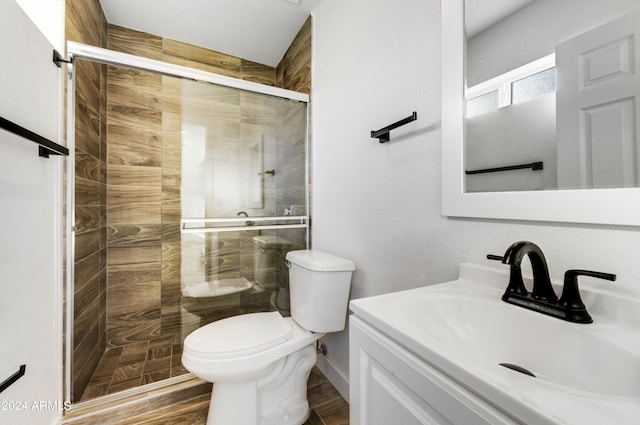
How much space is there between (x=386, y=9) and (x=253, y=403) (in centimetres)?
185

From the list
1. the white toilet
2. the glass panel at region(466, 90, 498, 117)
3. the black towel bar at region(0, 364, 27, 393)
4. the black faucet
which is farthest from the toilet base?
the glass panel at region(466, 90, 498, 117)

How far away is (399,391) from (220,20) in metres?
2.35

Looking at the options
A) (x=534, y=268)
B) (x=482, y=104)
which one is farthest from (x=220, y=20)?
(x=534, y=268)

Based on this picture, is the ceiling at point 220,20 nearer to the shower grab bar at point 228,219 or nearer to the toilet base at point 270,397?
the shower grab bar at point 228,219

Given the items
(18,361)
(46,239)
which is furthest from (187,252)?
(18,361)

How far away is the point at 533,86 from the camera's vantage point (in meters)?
0.71

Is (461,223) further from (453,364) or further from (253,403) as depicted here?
(253,403)

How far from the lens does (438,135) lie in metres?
0.92

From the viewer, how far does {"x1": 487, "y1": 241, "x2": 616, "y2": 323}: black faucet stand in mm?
533

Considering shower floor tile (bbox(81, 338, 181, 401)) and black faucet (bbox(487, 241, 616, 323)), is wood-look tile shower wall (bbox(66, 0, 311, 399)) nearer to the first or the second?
shower floor tile (bbox(81, 338, 181, 401))

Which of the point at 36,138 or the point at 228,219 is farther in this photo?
the point at 228,219

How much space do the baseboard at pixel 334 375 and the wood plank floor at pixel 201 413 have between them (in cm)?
3

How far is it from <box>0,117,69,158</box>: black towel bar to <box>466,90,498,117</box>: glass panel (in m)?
1.37

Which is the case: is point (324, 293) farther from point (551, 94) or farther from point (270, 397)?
point (551, 94)
